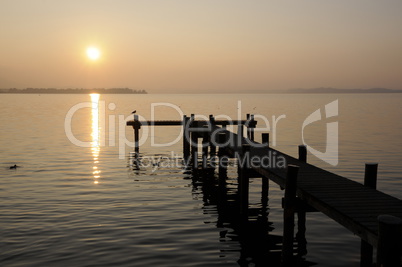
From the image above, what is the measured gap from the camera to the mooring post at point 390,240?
600 centimetres

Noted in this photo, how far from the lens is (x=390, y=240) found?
6.06m

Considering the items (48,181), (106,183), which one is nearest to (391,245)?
(106,183)

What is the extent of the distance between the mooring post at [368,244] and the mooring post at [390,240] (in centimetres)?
342

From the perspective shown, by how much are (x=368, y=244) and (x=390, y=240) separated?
143 inches

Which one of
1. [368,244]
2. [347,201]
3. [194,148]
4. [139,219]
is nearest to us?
[347,201]

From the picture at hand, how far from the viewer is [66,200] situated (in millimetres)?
15773

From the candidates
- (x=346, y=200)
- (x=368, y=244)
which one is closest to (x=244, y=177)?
(x=368, y=244)

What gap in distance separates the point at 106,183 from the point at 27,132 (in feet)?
87.0

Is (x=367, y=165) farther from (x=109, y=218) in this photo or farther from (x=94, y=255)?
(x=109, y=218)

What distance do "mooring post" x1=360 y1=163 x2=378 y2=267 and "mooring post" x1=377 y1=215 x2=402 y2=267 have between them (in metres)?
3.42

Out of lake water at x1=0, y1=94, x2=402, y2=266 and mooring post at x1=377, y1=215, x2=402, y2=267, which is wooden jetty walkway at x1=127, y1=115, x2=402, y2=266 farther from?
lake water at x1=0, y1=94, x2=402, y2=266

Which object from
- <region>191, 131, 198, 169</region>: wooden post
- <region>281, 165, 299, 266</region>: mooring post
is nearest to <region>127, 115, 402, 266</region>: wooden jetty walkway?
<region>281, 165, 299, 266</region>: mooring post

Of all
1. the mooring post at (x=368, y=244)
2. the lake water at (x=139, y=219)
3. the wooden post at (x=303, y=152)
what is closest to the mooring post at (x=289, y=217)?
Answer: the lake water at (x=139, y=219)

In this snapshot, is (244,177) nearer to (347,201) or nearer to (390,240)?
(347,201)
